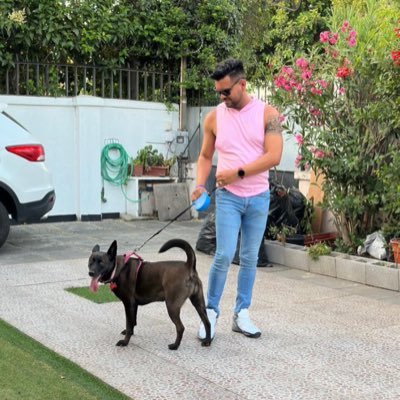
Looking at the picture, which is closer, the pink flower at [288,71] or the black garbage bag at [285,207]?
the pink flower at [288,71]

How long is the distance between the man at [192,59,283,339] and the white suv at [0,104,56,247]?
3.98 metres

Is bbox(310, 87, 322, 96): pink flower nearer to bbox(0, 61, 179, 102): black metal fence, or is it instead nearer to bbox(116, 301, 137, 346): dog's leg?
bbox(116, 301, 137, 346): dog's leg

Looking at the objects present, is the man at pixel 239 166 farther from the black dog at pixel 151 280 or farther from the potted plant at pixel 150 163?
the potted plant at pixel 150 163

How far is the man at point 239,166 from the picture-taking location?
4855mm

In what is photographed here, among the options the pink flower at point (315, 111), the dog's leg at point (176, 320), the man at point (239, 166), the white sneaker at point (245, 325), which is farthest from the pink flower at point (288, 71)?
the dog's leg at point (176, 320)

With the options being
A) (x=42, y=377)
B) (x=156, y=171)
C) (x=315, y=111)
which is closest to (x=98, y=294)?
(x=42, y=377)

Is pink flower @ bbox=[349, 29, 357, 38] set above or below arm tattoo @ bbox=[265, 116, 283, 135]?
above

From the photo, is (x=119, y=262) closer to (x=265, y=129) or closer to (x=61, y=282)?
(x=265, y=129)

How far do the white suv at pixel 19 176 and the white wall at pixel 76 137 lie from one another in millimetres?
2498

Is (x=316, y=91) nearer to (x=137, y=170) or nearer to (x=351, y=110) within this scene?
(x=351, y=110)

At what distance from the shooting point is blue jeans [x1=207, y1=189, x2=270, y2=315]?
16.3 feet

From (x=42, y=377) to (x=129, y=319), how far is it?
82 cm

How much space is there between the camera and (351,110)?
779cm

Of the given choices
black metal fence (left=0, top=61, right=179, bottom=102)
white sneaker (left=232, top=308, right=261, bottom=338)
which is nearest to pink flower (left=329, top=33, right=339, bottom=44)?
white sneaker (left=232, top=308, right=261, bottom=338)
